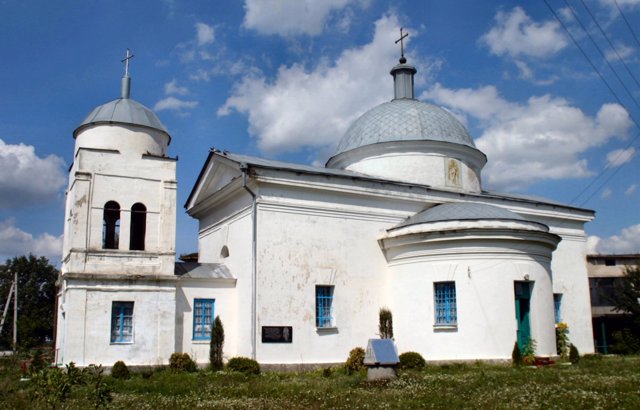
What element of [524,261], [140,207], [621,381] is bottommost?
[621,381]

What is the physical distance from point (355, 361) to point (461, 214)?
6.12 meters

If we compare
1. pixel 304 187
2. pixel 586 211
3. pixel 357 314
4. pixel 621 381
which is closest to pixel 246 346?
pixel 357 314

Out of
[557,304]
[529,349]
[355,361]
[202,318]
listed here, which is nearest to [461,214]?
[529,349]

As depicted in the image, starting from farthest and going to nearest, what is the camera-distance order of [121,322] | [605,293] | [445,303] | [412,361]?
[605,293]
[445,303]
[412,361]
[121,322]

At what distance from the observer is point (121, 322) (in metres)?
18.7

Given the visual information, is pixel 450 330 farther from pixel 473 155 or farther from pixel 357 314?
pixel 473 155

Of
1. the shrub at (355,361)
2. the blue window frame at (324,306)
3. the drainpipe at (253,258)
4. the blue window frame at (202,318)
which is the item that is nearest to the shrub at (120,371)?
the blue window frame at (202,318)

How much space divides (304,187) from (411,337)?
6.04 metres

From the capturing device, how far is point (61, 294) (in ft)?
65.2

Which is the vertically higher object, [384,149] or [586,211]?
[384,149]

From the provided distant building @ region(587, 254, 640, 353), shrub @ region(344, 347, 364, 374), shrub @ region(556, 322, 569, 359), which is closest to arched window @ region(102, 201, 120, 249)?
shrub @ region(344, 347, 364, 374)

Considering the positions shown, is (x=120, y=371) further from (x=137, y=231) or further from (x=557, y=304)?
(x=557, y=304)

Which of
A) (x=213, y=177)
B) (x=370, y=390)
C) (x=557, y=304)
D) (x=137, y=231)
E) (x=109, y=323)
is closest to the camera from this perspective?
(x=370, y=390)

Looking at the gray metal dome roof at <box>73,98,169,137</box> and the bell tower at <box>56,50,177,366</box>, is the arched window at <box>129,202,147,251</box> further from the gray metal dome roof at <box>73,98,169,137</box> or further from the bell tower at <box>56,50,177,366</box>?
the gray metal dome roof at <box>73,98,169,137</box>
